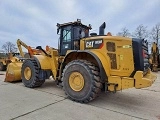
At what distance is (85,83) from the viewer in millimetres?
4695

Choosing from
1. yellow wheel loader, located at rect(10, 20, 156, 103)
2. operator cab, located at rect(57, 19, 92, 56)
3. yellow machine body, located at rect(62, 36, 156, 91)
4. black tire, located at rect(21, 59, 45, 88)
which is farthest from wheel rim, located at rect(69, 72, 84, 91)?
black tire, located at rect(21, 59, 45, 88)

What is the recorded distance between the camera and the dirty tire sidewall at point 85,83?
4613 millimetres

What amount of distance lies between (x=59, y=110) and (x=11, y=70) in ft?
15.0

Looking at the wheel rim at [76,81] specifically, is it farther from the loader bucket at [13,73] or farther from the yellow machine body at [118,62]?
the loader bucket at [13,73]

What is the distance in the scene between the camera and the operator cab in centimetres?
587

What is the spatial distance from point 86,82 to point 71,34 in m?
2.07

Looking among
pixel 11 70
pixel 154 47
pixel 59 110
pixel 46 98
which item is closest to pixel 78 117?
pixel 59 110

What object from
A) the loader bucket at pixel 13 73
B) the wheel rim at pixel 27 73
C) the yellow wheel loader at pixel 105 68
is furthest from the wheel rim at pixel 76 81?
the loader bucket at pixel 13 73

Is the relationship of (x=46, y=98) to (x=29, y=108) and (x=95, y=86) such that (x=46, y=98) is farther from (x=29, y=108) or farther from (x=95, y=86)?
(x=95, y=86)

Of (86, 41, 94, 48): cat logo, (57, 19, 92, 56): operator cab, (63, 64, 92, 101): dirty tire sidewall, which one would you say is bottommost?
(63, 64, 92, 101): dirty tire sidewall

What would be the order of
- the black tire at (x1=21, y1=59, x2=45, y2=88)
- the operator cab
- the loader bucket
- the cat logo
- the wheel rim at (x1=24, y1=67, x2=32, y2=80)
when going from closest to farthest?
the cat logo → the operator cab → the black tire at (x1=21, y1=59, x2=45, y2=88) → the wheel rim at (x1=24, y1=67, x2=32, y2=80) → the loader bucket

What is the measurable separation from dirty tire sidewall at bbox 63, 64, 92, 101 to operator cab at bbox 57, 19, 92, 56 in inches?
36.8

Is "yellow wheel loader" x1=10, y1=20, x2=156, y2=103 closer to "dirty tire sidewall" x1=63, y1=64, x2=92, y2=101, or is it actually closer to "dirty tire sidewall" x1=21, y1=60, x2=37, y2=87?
"dirty tire sidewall" x1=63, y1=64, x2=92, y2=101

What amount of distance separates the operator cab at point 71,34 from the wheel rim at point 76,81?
1.06m
